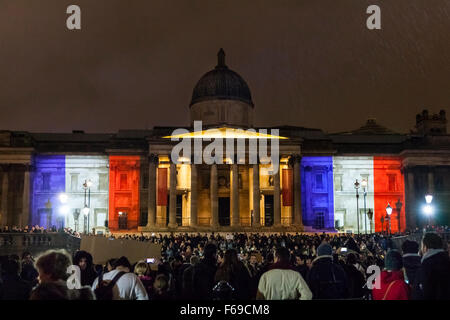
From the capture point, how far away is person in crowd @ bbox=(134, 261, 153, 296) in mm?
11617

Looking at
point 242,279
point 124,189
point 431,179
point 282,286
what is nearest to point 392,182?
point 431,179

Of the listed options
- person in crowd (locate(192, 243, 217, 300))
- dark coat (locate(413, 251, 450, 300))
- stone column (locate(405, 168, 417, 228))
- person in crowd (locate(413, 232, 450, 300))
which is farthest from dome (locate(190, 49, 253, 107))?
dark coat (locate(413, 251, 450, 300))

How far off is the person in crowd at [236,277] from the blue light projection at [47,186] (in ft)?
203

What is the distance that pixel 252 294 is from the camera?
11.5 m

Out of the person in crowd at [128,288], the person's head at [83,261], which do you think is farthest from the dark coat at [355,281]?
the person's head at [83,261]

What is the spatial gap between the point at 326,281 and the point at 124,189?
61.7 m

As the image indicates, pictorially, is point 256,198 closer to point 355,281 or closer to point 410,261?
point 355,281

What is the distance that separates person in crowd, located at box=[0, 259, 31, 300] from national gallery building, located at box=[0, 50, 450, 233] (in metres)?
52.6

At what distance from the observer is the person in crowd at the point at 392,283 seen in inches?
378

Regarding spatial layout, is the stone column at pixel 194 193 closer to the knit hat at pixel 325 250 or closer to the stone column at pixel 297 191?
the stone column at pixel 297 191

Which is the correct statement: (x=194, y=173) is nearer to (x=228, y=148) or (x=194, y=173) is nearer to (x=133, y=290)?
(x=228, y=148)

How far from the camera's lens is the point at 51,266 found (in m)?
7.02
